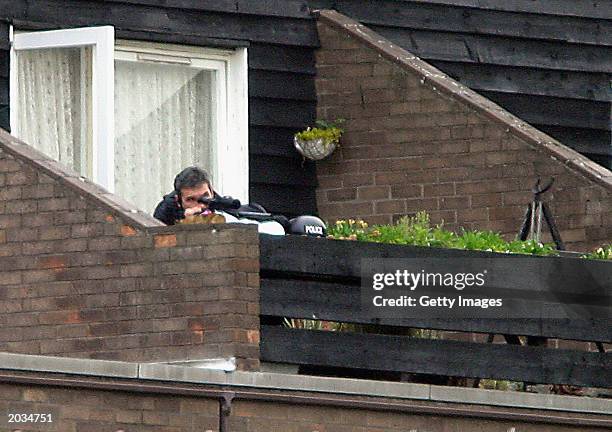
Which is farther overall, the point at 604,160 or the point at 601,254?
the point at 604,160

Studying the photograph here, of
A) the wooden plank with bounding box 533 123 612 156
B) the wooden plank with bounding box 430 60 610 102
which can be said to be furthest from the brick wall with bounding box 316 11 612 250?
the wooden plank with bounding box 533 123 612 156

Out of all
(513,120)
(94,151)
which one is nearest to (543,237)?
(513,120)

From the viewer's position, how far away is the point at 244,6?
47.4 ft

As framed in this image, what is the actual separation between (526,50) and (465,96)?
2026 millimetres

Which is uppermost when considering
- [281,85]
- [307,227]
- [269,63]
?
[269,63]

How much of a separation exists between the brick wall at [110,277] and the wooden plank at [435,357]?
0.53 m

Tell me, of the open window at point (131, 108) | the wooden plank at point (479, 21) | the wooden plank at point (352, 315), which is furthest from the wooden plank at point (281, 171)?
the wooden plank at point (352, 315)

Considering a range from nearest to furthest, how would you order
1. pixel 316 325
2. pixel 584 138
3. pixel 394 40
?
pixel 316 325, pixel 394 40, pixel 584 138

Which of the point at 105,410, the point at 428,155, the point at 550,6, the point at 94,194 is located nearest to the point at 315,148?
the point at 428,155

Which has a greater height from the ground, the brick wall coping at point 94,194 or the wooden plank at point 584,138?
the wooden plank at point 584,138

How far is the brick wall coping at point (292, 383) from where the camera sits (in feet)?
34.6

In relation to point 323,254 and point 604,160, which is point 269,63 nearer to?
point 604,160

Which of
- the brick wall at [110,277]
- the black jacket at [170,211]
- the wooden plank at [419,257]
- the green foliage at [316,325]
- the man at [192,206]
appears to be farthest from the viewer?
the black jacket at [170,211]

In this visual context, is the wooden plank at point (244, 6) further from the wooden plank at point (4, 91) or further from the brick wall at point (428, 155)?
the wooden plank at point (4, 91)
